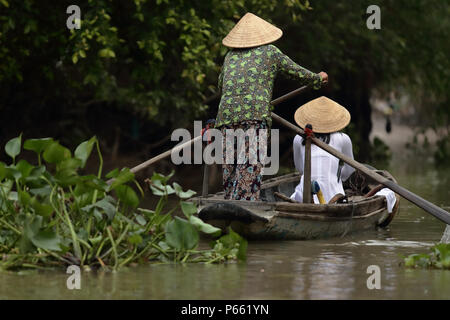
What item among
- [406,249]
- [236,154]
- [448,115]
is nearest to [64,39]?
[236,154]

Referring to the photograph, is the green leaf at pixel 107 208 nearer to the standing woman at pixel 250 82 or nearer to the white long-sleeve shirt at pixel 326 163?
the standing woman at pixel 250 82

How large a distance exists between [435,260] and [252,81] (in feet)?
7.52

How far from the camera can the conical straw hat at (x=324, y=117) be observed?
9.16 m

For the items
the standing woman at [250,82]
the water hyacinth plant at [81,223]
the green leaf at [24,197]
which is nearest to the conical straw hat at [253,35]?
the standing woman at [250,82]

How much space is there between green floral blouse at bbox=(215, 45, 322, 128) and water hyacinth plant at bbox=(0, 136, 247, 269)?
1411 millimetres

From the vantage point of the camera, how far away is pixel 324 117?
30.3ft

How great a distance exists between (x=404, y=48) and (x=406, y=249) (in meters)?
9.91

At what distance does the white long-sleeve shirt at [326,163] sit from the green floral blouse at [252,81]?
980 millimetres

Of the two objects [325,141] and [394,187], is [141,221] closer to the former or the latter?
[394,187]

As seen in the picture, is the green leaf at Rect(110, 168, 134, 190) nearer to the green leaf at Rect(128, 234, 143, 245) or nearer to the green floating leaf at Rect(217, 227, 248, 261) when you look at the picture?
the green leaf at Rect(128, 234, 143, 245)

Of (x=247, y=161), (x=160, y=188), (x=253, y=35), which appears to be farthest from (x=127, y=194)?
(x=253, y=35)

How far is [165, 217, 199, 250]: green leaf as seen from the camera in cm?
678

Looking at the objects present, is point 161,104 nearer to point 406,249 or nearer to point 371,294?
point 406,249

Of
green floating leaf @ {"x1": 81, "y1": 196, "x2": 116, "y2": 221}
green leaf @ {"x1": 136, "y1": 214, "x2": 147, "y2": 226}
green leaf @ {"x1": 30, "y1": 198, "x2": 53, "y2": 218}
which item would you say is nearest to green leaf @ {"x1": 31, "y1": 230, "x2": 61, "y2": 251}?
green leaf @ {"x1": 30, "y1": 198, "x2": 53, "y2": 218}
